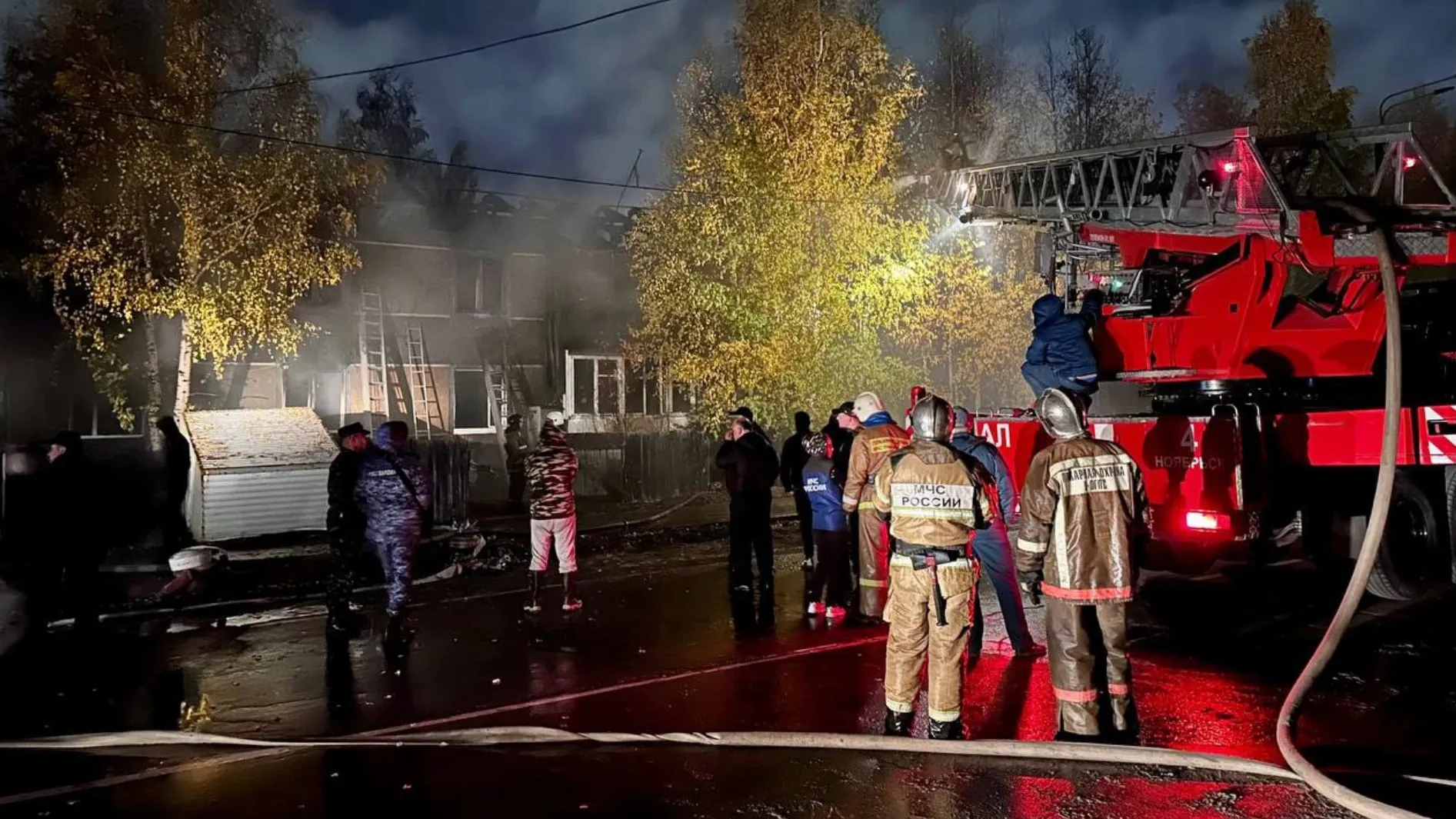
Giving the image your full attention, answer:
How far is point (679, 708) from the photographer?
5.36m

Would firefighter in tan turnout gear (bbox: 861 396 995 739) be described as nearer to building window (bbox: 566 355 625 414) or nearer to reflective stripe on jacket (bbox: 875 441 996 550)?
reflective stripe on jacket (bbox: 875 441 996 550)

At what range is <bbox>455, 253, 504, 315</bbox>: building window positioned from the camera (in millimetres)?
24516

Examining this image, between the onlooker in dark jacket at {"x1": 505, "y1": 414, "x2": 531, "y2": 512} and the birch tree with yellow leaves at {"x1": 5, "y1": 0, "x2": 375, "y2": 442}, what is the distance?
4582 millimetres

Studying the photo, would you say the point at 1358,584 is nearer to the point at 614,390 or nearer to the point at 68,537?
the point at 68,537

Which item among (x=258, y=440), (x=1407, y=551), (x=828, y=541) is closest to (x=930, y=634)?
(x=828, y=541)

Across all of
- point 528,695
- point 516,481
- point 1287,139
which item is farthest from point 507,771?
point 516,481

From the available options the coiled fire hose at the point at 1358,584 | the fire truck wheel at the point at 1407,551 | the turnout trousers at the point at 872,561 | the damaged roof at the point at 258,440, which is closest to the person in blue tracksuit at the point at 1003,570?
the turnout trousers at the point at 872,561

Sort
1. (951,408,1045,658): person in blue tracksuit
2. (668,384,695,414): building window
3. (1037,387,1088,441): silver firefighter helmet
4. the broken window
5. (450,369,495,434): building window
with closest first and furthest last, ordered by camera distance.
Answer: (1037,387,1088,441): silver firefighter helmet < (951,408,1045,658): person in blue tracksuit < the broken window < (450,369,495,434): building window < (668,384,695,414): building window

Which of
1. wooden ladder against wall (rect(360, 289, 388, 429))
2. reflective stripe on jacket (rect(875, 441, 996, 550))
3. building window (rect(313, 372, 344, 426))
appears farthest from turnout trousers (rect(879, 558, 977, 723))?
building window (rect(313, 372, 344, 426))

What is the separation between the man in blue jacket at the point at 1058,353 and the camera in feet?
24.5

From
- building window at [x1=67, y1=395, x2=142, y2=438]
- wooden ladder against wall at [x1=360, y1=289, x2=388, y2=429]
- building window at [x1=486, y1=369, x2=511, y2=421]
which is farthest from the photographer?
building window at [x1=486, y1=369, x2=511, y2=421]

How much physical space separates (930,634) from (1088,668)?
0.78 meters

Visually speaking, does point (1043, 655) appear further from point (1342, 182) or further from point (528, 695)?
point (1342, 182)

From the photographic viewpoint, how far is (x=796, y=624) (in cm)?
760
